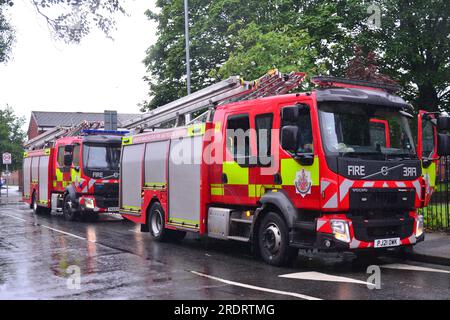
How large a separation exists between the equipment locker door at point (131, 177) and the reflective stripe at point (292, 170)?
533 cm

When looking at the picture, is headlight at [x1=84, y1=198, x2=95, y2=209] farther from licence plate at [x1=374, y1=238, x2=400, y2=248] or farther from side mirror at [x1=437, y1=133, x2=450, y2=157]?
side mirror at [x1=437, y1=133, x2=450, y2=157]

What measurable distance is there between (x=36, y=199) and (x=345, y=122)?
1757cm

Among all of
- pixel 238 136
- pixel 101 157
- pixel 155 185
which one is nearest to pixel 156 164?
pixel 155 185

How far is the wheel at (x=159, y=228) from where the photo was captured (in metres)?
12.7

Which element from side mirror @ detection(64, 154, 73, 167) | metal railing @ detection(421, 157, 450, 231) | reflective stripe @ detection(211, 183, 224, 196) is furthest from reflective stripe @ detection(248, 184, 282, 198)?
side mirror @ detection(64, 154, 73, 167)

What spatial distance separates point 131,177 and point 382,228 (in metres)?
7.30

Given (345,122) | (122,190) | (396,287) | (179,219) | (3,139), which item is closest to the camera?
(396,287)

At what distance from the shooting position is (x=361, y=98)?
885cm

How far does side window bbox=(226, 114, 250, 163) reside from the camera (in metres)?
10.1

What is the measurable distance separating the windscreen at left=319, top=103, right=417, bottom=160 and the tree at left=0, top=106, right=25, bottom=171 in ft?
148

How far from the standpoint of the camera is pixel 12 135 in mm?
53156

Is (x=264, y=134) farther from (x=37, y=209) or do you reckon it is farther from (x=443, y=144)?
(x=37, y=209)
